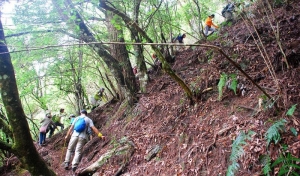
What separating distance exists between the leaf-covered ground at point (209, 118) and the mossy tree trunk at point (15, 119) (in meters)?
1.89

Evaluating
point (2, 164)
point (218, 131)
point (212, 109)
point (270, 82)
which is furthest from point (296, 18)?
point (2, 164)

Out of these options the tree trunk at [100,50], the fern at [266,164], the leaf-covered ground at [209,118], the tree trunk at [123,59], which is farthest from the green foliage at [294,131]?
the tree trunk at [100,50]

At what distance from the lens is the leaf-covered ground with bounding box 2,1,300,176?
3561mm

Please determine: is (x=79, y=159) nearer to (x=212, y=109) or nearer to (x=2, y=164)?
(x=212, y=109)

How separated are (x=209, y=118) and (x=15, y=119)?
4.23 meters

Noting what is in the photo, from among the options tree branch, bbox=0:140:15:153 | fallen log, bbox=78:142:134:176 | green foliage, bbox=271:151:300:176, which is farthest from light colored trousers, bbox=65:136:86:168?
green foliage, bbox=271:151:300:176

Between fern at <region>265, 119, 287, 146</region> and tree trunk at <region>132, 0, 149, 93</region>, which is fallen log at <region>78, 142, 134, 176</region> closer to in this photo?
tree trunk at <region>132, 0, 149, 93</region>

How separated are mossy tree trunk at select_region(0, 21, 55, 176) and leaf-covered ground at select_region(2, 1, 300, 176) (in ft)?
6.19

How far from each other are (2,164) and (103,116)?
5.34 metres

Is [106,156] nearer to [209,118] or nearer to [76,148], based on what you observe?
[76,148]

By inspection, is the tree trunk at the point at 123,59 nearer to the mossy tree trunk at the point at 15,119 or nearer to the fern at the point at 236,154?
the mossy tree trunk at the point at 15,119

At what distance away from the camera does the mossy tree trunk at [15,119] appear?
13.5ft

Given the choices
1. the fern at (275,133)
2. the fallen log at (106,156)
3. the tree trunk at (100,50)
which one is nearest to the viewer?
the fern at (275,133)

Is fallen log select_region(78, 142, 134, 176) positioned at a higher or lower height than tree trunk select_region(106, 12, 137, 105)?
lower
